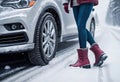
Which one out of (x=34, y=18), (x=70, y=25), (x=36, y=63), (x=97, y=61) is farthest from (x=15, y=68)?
(x=70, y=25)

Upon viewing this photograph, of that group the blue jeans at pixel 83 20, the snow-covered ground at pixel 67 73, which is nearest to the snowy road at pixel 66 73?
the snow-covered ground at pixel 67 73

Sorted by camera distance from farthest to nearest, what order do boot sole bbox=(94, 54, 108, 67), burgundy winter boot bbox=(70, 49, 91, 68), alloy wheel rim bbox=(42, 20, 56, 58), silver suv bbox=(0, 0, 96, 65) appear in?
alloy wheel rim bbox=(42, 20, 56, 58), boot sole bbox=(94, 54, 108, 67), burgundy winter boot bbox=(70, 49, 91, 68), silver suv bbox=(0, 0, 96, 65)

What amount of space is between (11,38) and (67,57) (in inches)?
63.7

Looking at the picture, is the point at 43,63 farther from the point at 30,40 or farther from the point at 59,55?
the point at 59,55

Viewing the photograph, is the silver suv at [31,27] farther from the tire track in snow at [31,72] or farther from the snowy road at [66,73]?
the snowy road at [66,73]

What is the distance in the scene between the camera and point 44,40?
5254 mm

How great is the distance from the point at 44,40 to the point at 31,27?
497 mm

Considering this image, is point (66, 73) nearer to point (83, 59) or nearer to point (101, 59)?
point (83, 59)

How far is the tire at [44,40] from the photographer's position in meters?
4.98

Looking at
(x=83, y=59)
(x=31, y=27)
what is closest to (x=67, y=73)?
(x=83, y=59)

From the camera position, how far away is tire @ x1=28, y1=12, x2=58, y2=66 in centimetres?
498

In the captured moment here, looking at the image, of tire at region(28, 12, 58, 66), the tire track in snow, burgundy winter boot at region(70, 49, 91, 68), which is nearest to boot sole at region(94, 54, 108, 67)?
burgundy winter boot at region(70, 49, 91, 68)

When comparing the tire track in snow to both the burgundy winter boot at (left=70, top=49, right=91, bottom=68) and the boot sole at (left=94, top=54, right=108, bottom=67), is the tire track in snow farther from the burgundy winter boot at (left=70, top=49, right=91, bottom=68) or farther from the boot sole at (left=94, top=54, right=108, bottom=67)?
the boot sole at (left=94, top=54, right=108, bottom=67)

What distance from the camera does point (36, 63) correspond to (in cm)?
516
